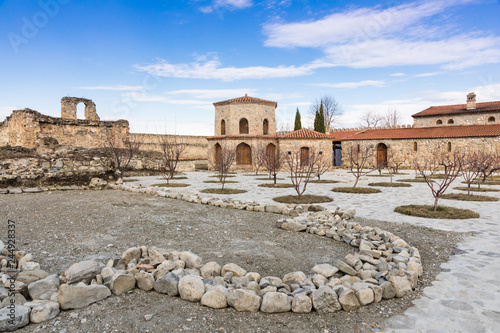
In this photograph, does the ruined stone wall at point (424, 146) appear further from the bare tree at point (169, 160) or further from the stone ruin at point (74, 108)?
the stone ruin at point (74, 108)

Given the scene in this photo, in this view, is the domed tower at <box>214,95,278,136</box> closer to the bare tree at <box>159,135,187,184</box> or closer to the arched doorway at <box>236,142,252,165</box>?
the arched doorway at <box>236,142,252,165</box>

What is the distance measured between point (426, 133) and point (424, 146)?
1806mm

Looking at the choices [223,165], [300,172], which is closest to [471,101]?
[300,172]

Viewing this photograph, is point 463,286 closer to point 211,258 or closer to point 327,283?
point 327,283

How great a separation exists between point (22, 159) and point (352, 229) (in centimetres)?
1280

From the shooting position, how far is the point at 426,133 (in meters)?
35.2

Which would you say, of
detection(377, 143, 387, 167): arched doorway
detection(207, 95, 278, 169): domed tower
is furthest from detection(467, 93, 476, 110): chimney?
detection(207, 95, 278, 169): domed tower

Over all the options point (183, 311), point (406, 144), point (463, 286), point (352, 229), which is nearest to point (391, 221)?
point (352, 229)

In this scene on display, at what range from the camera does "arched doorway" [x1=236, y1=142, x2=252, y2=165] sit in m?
32.6

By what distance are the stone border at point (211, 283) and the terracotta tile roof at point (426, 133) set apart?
101 ft

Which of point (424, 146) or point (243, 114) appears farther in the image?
point (424, 146)

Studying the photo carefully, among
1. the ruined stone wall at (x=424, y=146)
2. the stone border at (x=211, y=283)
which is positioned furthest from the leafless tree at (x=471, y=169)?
the ruined stone wall at (x=424, y=146)

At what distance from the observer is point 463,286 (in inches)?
149

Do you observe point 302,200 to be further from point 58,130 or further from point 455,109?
point 455,109
